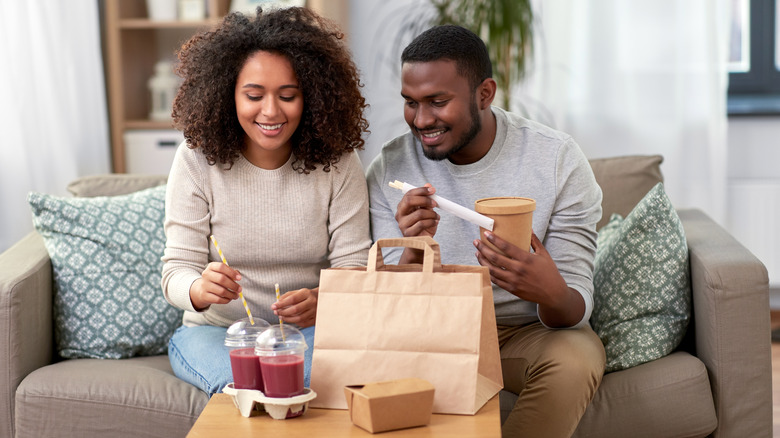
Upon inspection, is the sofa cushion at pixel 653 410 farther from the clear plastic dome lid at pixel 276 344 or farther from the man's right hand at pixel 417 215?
the clear plastic dome lid at pixel 276 344

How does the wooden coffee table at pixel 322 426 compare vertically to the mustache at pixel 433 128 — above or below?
below

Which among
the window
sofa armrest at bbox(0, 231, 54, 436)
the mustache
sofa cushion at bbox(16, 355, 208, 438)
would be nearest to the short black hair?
the mustache

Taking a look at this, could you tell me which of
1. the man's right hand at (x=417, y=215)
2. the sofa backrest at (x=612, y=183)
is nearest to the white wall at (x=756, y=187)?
the sofa backrest at (x=612, y=183)

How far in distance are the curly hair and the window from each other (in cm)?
220

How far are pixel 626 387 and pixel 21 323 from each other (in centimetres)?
134

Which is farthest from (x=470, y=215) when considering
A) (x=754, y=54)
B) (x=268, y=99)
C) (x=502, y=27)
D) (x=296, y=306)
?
(x=754, y=54)

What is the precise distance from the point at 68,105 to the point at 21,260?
4.31 ft

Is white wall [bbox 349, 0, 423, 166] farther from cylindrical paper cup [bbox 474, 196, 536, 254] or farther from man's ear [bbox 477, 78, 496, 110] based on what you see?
cylindrical paper cup [bbox 474, 196, 536, 254]

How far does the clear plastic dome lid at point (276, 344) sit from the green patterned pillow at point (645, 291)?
2.76 ft

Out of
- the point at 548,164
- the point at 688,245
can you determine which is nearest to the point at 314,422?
the point at 548,164

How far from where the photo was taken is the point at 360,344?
1.37 meters

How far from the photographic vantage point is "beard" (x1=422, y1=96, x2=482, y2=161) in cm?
182

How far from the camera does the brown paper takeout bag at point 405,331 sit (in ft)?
4.43

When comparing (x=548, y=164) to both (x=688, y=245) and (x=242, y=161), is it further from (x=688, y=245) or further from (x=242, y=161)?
(x=242, y=161)
